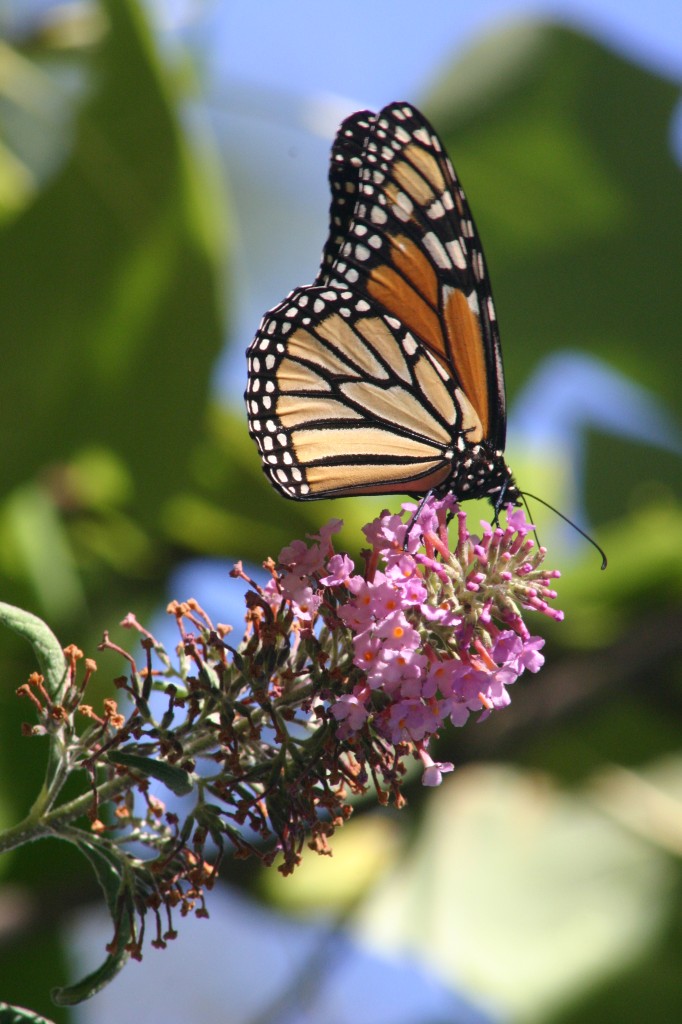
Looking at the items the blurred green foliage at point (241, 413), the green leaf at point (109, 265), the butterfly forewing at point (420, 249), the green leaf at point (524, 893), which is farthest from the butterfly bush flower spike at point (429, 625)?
the green leaf at point (524, 893)

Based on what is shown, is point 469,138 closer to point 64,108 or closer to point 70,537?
point 64,108

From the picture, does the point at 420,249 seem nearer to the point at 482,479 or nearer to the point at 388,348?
the point at 388,348

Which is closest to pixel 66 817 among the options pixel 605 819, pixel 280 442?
pixel 280 442

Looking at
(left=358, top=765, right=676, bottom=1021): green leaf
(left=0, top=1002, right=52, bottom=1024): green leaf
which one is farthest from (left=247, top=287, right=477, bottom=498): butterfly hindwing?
(left=358, top=765, right=676, bottom=1021): green leaf

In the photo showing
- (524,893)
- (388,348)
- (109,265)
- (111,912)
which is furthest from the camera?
(524,893)

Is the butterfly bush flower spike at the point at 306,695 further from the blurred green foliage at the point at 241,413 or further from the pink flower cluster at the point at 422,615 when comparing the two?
the blurred green foliage at the point at 241,413

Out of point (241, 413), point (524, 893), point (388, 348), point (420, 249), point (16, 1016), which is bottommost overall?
point (524, 893)

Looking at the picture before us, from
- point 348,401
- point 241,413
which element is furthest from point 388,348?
point 241,413
